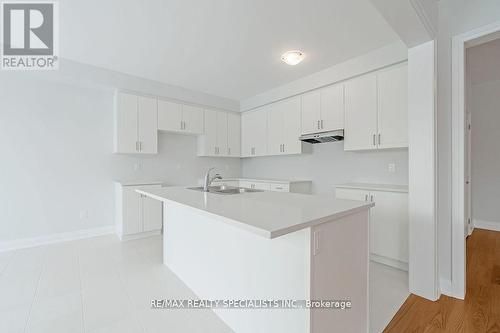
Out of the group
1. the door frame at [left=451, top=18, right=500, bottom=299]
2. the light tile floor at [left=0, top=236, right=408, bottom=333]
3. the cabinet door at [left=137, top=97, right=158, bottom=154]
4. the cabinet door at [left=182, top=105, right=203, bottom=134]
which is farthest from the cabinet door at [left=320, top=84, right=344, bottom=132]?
the cabinet door at [left=137, top=97, right=158, bottom=154]

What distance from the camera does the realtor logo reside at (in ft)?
7.02

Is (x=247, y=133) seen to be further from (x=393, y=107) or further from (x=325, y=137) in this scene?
(x=393, y=107)

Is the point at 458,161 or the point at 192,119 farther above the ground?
the point at 192,119

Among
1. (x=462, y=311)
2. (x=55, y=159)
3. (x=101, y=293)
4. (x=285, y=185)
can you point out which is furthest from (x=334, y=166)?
(x=55, y=159)

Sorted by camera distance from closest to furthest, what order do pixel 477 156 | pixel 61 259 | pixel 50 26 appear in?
pixel 50 26
pixel 61 259
pixel 477 156

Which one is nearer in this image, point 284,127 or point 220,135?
point 284,127

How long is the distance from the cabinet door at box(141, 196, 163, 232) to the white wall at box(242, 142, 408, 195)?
7.31ft

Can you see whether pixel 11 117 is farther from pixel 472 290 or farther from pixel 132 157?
pixel 472 290

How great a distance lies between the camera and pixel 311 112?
356 cm

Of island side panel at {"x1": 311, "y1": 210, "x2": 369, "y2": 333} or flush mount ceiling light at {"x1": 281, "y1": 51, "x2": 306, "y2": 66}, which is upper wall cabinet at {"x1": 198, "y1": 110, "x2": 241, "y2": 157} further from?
island side panel at {"x1": 311, "y1": 210, "x2": 369, "y2": 333}

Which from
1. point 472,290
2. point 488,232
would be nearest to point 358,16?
point 472,290

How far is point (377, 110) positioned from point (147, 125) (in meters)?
3.43

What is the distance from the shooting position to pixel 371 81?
2832 mm

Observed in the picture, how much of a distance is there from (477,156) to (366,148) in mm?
2730
